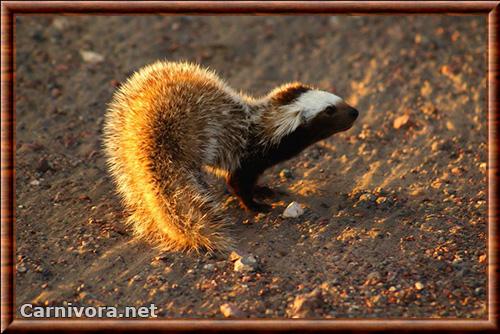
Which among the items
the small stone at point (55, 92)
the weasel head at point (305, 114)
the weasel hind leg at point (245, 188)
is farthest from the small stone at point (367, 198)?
the small stone at point (55, 92)

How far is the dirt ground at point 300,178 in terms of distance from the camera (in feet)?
15.8

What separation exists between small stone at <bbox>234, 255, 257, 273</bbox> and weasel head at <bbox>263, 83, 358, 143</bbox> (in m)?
1.59

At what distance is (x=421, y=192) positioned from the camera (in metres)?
6.24

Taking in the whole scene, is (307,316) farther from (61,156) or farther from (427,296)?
(61,156)

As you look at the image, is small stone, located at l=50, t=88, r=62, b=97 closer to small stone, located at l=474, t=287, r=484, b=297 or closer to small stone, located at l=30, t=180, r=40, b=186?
small stone, located at l=30, t=180, r=40, b=186

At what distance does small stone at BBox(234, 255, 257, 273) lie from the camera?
4.99m

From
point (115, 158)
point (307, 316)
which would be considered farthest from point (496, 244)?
point (115, 158)

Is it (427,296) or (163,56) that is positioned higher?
(163,56)

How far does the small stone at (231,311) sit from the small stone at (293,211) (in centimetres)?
153

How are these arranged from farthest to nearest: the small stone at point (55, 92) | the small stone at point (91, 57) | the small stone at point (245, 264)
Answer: the small stone at point (91, 57)
the small stone at point (55, 92)
the small stone at point (245, 264)

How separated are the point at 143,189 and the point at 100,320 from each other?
1493mm

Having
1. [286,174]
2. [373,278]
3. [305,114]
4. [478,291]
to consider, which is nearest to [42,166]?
[286,174]

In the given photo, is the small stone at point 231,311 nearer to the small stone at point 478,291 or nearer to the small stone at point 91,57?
the small stone at point 478,291

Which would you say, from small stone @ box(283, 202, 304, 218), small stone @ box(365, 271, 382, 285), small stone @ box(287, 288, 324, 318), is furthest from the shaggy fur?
small stone @ box(365, 271, 382, 285)
